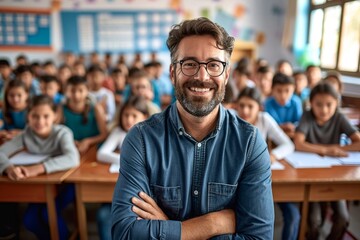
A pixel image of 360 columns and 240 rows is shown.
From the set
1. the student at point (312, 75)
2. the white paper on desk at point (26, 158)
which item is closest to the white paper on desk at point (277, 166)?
the white paper on desk at point (26, 158)

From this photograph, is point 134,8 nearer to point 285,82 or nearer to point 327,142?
point 285,82

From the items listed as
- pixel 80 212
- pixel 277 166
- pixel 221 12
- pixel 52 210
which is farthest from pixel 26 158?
pixel 221 12

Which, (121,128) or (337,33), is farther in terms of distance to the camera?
(337,33)

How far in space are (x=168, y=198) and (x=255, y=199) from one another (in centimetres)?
31

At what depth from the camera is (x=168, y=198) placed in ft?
3.67

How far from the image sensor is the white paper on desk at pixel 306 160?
71.1 inches

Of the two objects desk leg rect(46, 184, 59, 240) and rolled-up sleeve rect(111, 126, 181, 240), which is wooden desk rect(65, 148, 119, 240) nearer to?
desk leg rect(46, 184, 59, 240)

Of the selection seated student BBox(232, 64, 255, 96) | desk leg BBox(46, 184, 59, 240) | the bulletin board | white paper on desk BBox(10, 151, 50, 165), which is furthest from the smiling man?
the bulletin board

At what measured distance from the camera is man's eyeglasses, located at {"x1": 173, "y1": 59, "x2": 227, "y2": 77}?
3.37 ft

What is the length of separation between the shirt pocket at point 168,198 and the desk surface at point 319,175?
2.27ft

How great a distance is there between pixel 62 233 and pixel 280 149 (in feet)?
4.87

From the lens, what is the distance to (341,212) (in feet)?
6.46

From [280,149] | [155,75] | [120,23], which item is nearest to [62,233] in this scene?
[280,149]

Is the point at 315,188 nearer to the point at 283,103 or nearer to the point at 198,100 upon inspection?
the point at 198,100
